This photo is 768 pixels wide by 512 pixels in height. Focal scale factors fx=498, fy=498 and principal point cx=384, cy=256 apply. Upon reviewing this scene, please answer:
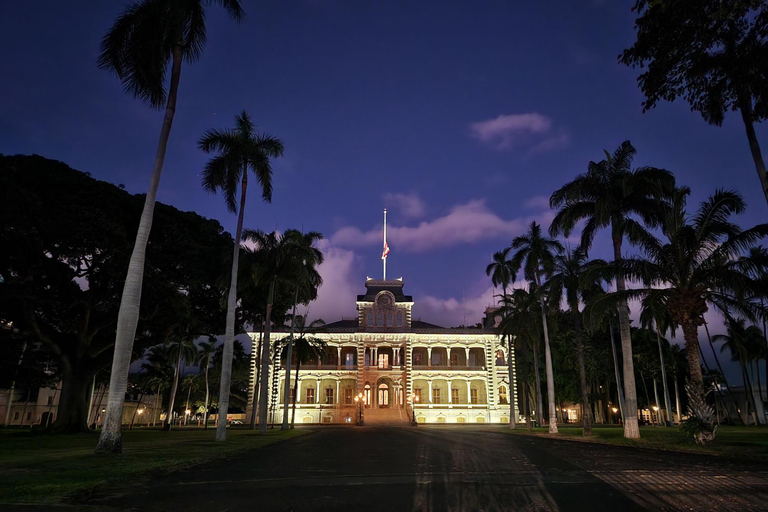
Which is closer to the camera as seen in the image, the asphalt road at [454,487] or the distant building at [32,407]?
the asphalt road at [454,487]

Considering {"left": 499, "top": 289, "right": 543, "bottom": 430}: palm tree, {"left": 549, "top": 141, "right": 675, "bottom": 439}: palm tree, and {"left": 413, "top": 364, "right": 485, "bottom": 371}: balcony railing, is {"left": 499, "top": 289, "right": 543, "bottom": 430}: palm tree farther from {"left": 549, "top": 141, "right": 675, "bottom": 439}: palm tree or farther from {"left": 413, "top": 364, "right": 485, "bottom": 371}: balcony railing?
{"left": 413, "top": 364, "right": 485, "bottom": 371}: balcony railing

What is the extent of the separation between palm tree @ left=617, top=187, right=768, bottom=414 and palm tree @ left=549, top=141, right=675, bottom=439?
298 cm

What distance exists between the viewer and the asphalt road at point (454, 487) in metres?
7.04

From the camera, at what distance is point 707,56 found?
1533cm

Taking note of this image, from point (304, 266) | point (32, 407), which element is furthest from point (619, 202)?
point (32, 407)

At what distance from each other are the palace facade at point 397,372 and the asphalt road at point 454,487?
160 feet

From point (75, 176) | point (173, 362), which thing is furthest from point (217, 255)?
point (173, 362)

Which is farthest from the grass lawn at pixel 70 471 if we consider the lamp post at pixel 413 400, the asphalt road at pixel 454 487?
the lamp post at pixel 413 400

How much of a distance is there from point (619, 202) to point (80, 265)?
91.2 feet

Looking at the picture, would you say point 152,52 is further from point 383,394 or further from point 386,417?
point 383,394

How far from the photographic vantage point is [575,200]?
88.9 feet

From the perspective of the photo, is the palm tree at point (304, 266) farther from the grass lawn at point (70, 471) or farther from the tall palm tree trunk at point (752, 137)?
the tall palm tree trunk at point (752, 137)

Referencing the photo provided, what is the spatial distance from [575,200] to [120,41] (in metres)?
22.2

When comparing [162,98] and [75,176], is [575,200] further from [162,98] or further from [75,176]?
[75,176]
